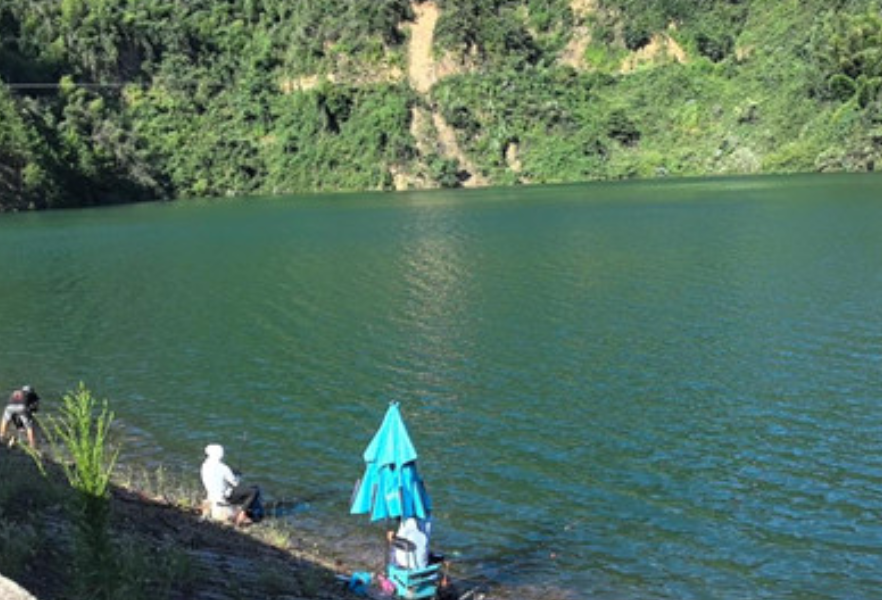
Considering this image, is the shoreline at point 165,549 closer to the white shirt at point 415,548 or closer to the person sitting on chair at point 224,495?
the person sitting on chair at point 224,495

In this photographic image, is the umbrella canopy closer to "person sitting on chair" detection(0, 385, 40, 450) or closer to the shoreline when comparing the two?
the shoreline

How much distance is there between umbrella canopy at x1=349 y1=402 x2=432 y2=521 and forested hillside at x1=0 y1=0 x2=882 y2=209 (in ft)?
435

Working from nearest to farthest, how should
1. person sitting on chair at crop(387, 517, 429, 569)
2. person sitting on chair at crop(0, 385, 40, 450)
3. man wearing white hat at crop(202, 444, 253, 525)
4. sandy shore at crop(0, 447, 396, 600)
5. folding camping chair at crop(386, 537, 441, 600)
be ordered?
sandy shore at crop(0, 447, 396, 600), folding camping chair at crop(386, 537, 441, 600), person sitting on chair at crop(387, 517, 429, 569), man wearing white hat at crop(202, 444, 253, 525), person sitting on chair at crop(0, 385, 40, 450)

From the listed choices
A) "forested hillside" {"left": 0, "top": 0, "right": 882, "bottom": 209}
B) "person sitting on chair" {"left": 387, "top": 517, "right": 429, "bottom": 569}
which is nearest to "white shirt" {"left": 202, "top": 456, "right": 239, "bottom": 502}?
"person sitting on chair" {"left": 387, "top": 517, "right": 429, "bottom": 569}

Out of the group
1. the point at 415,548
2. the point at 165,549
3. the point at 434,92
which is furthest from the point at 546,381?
the point at 434,92

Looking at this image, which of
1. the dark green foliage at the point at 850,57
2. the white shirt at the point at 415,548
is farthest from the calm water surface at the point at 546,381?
the dark green foliage at the point at 850,57

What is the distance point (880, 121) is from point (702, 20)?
171 feet

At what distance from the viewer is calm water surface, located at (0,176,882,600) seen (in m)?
16.9

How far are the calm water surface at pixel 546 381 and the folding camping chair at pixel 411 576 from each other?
66.0 inches

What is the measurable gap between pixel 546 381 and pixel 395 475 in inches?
593

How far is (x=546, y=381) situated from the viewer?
2853cm

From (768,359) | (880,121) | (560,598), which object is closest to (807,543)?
(560,598)

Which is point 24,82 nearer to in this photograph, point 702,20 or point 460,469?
point 702,20

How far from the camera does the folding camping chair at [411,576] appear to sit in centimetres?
1379
